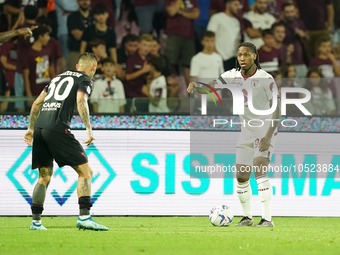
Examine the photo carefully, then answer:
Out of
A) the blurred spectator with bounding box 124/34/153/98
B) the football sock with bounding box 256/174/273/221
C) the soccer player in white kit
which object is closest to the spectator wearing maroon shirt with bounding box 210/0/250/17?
the blurred spectator with bounding box 124/34/153/98

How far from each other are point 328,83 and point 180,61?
8.70 feet

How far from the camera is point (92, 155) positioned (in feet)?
28.8

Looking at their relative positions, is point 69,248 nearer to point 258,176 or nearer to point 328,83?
point 258,176

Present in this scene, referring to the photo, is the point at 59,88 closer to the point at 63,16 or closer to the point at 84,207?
the point at 84,207

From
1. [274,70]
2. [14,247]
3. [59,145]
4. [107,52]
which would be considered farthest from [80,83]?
[274,70]

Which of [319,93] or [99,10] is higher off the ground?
[99,10]

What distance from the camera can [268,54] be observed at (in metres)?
10.6

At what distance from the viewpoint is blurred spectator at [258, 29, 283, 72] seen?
34.5 ft

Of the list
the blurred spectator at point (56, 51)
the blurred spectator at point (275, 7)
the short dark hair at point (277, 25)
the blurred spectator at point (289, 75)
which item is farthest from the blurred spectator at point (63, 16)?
the blurred spectator at point (289, 75)

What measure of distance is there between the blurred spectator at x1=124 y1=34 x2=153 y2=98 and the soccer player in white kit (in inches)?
116

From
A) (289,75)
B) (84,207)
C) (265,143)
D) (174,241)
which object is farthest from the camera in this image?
(289,75)

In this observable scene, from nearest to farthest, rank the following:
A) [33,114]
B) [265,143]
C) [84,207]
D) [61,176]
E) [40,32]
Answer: [84,207] < [33,114] < [265,143] < [61,176] < [40,32]

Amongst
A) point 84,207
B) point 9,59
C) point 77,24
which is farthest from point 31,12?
point 84,207

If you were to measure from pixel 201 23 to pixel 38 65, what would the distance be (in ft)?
10.2
